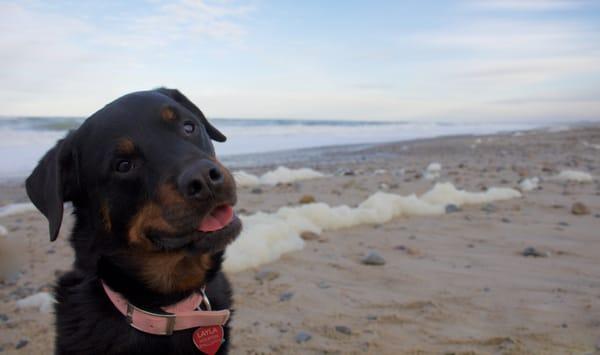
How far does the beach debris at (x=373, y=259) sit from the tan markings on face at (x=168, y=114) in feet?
8.32

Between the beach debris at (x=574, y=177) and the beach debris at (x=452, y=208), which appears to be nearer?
the beach debris at (x=452, y=208)

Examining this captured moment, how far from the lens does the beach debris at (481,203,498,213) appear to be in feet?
21.3

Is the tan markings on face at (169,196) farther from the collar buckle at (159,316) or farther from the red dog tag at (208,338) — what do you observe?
the red dog tag at (208,338)

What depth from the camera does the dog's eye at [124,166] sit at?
2.51m

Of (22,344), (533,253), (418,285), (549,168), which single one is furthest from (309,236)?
(549,168)

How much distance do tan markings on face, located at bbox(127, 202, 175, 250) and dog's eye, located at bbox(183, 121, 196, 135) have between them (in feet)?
1.65

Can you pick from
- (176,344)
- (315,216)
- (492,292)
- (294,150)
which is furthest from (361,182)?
(294,150)

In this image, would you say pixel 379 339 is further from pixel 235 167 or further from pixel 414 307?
pixel 235 167

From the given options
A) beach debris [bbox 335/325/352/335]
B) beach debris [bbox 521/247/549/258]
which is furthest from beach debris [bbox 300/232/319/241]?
beach debris [bbox 335/325/352/335]

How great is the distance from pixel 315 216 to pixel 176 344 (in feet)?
12.0

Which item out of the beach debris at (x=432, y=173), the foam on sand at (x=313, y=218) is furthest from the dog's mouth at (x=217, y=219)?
the beach debris at (x=432, y=173)

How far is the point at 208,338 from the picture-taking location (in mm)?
2518

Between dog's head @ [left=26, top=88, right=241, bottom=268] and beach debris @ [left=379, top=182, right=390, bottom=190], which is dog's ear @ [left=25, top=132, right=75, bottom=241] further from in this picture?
beach debris @ [left=379, top=182, right=390, bottom=190]

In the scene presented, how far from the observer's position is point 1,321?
12.6 feet
